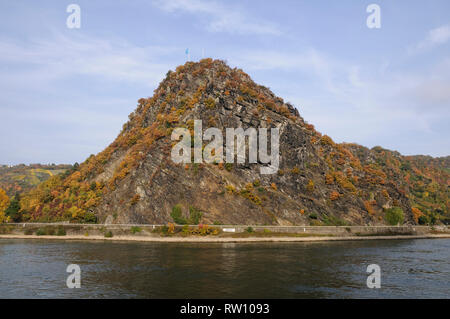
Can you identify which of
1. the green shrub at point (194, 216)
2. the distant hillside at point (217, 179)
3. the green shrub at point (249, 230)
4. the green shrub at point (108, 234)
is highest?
the distant hillside at point (217, 179)

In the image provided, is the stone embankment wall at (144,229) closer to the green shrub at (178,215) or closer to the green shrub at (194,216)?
the green shrub at (194,216)

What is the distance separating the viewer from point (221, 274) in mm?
42688

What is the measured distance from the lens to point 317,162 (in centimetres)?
12606

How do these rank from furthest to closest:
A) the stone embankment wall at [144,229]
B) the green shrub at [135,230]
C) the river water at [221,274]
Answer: the stone embankment wall at [144,229] < the green shrub at [135,230] < the river water at [221,274]

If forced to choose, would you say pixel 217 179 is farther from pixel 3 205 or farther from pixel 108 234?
pixel 3 205

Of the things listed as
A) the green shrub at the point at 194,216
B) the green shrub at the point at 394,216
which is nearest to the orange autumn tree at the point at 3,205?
the green shrub at the point at 194,216

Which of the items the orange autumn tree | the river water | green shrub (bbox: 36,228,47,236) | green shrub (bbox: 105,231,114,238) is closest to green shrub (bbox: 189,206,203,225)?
green shrub (bbox: 105,231,114,238)

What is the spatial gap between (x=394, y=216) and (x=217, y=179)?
6549 centimetres

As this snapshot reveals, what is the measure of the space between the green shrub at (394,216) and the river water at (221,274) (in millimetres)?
52680

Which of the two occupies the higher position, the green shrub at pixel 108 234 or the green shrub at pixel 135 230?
the green shrub at pixel 135 230

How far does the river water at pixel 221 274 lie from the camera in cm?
3500

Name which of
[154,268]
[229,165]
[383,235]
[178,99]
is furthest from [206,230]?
[178,99]

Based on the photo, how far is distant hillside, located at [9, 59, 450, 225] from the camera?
98938 millimetres
